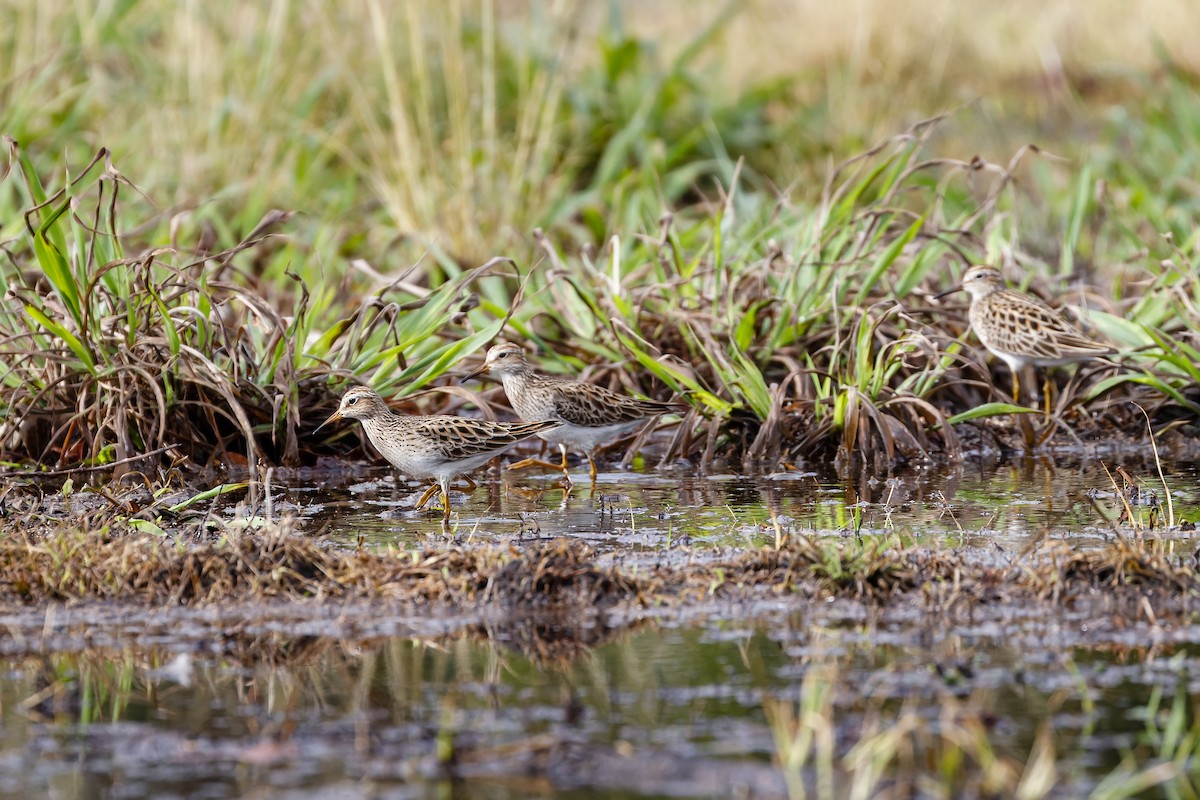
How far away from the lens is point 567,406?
8.23 metres

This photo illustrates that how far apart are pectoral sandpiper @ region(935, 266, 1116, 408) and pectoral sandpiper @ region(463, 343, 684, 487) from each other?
1.87 m

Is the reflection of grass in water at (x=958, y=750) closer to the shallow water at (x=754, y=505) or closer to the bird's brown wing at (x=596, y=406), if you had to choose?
the shallow water at (x=754, y=505)

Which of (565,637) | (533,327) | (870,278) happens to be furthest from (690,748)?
(533,327)

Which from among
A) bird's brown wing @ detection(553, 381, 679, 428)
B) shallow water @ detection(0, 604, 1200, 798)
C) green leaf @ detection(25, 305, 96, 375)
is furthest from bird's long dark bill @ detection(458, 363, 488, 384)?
shallow water @ detection(0, 604, 1200, 798)

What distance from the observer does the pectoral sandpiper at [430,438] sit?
7.54 m

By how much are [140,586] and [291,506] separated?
1657 millimetres

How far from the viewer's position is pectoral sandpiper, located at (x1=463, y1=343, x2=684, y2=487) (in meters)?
8.28

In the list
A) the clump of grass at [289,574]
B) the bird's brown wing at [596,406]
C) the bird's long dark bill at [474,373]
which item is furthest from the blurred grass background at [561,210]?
the clump of grass at [289,574]

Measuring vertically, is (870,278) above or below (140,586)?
above

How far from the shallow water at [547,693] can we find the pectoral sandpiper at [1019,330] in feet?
8.63

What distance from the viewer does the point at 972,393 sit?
945 centimetres

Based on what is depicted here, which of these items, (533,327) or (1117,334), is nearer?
(1117,334)

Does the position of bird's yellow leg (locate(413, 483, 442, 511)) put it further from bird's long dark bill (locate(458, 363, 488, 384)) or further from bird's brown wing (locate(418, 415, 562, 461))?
bird's long dark bill (locate(458, 363, 488, 384))

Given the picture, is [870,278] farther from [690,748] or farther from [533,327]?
[690,748]
